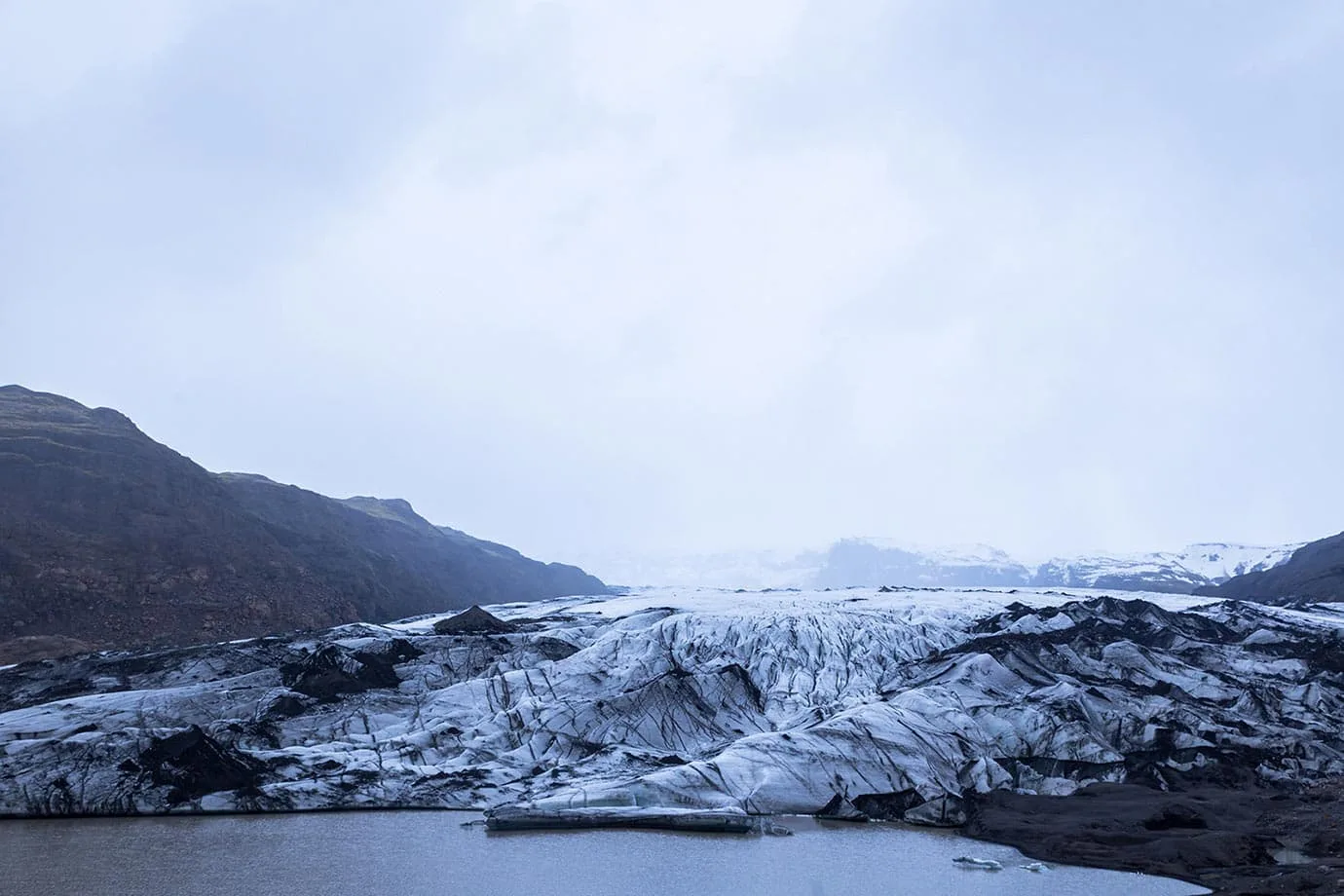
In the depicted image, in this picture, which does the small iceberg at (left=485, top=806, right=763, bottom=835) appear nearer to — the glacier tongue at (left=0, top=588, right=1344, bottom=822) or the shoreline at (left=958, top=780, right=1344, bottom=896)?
the glacier tongue at (left=0, top=588, right=1344, bottom=822)

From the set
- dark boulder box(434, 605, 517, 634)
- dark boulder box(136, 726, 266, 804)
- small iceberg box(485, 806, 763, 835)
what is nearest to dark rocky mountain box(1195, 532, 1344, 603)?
dark boulder box(434, 605, 517, 634)

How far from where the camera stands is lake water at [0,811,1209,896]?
18688mm

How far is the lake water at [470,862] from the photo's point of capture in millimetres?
18688

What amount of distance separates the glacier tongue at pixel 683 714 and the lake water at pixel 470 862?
6.14 ft

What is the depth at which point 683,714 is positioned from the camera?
34.2m

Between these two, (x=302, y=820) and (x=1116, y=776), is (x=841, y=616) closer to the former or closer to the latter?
(x=1116, y=776)

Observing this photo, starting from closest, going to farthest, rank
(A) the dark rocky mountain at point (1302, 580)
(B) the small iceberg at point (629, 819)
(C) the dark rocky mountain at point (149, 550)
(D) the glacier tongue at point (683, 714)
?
(B) the small iceberg at point (629, 819) < (D) the glacier tongue at point (683, 714) < (C) the dark rocky mountain at point (149, 550) < (A) the dark rocky mountain at point (1302, 580)

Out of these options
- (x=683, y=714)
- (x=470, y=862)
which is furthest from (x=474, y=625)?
(x=470, y=862)

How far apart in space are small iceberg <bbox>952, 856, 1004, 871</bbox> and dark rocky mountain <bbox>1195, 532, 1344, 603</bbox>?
53.6 meters

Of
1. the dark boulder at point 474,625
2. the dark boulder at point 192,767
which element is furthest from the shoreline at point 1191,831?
the dark boulder at point 474,625

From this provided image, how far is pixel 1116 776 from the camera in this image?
98.5 ft

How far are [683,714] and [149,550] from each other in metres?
41.5

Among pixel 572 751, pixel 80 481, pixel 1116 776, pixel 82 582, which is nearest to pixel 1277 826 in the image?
pixel 1116 776

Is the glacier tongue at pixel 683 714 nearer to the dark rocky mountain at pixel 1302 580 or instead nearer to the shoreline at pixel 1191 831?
the shoreline at pixel 1191 831
